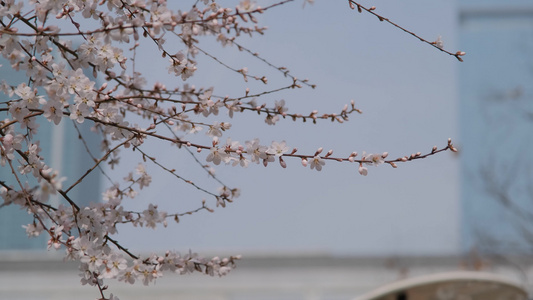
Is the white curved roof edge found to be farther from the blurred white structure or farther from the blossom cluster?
the blurred white structure

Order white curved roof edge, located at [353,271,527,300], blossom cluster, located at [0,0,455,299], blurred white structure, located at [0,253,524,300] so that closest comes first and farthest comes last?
blossom cluster, located at [0,0,455,299] → white curved roof edge, located at [353,271,527,300] → blurred white structure, located at [0,253,524,300]

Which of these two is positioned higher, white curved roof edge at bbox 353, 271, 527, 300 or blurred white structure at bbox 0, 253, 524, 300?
blurred white structure at bbox 0, 253, 524, 300

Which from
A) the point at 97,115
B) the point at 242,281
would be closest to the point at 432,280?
the point at 97,115

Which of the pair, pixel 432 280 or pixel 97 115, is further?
pixel 432 280

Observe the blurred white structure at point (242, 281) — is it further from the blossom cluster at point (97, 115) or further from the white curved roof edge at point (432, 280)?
the blossom cluster at point (97, 115)

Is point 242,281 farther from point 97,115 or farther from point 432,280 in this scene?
point 97,115

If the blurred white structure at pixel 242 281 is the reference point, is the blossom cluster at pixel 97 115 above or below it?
below

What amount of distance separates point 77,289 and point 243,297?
1835 mm

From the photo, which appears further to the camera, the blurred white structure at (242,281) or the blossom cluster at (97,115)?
the blurred white structure at (242,281)

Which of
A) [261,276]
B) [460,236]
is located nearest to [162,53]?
[261,276]

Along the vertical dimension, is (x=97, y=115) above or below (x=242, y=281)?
below

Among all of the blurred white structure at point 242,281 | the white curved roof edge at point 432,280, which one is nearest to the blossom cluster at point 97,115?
the white curved roof edge at point 432,280

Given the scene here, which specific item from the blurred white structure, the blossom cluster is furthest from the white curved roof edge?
the blurred white structure

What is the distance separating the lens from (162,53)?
1530mm
